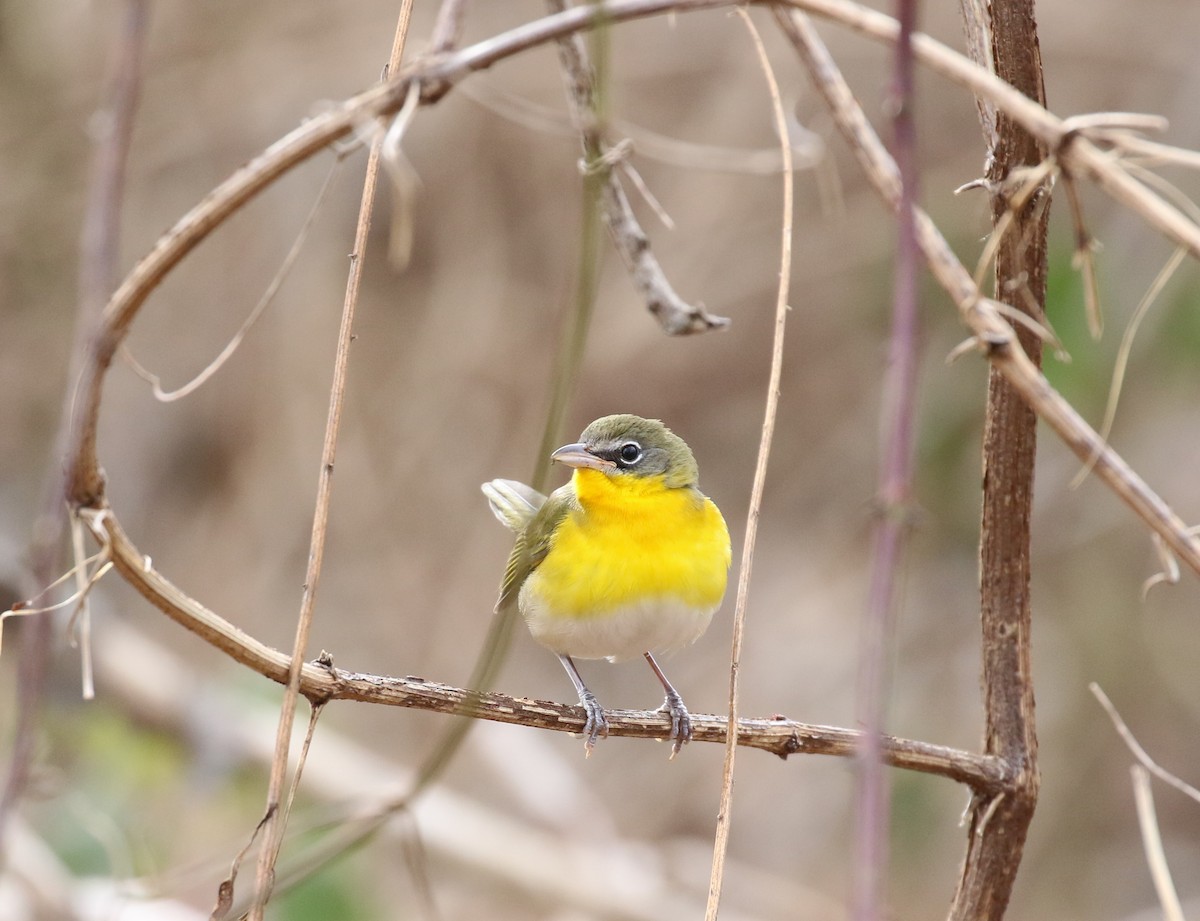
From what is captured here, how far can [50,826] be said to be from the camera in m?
5.95

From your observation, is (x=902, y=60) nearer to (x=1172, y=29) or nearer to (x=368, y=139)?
(x=368, y=139)

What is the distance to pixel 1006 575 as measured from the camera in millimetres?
2389

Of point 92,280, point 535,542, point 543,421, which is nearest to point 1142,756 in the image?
point 92,280

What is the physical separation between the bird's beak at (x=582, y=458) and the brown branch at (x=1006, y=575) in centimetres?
165

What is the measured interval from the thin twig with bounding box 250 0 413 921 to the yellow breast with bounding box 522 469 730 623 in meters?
1.74

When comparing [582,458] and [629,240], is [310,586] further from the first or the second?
[582,458]

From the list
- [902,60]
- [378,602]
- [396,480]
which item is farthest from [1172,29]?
[902,60]

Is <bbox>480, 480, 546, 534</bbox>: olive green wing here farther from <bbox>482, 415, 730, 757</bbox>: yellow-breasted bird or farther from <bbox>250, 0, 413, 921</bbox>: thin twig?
<bbox>250, 0, 413, 921</bbox>: thin twig

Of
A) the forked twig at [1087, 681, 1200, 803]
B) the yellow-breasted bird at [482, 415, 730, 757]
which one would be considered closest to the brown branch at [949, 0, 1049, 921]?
the forked twig at [1087, 681, 1200, 803]

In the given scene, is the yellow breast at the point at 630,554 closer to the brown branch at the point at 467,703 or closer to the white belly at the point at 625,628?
the white belly at the point at 625,628

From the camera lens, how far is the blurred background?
25.7 ft

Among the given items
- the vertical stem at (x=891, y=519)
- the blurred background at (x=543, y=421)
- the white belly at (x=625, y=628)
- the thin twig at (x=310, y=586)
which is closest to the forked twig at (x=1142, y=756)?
the vertical stem at (x=891, y=519)

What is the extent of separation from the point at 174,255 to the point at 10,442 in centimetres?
781

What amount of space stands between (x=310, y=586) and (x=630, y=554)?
1.89 metres
